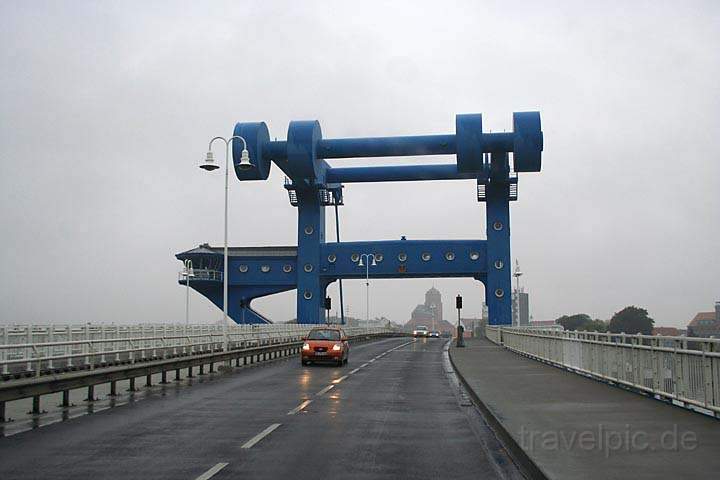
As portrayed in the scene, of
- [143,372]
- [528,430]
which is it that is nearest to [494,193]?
[143,372]

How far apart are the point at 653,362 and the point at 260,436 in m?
7.83

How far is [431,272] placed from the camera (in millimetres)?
72625

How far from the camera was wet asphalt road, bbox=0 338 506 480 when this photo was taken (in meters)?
8.52

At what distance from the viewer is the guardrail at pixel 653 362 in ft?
37.1

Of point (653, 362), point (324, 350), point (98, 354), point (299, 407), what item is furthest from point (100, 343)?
point (653, 362)

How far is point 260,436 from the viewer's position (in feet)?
36.2

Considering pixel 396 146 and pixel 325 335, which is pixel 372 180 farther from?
pixel 325 335

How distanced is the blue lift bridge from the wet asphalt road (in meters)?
44.2

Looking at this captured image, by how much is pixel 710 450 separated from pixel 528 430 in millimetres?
2487

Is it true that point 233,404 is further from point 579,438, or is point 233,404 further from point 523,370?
point 523,370

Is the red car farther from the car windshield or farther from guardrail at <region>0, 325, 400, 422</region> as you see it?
guardrail at <region>0, 325, 400, 422</region>
